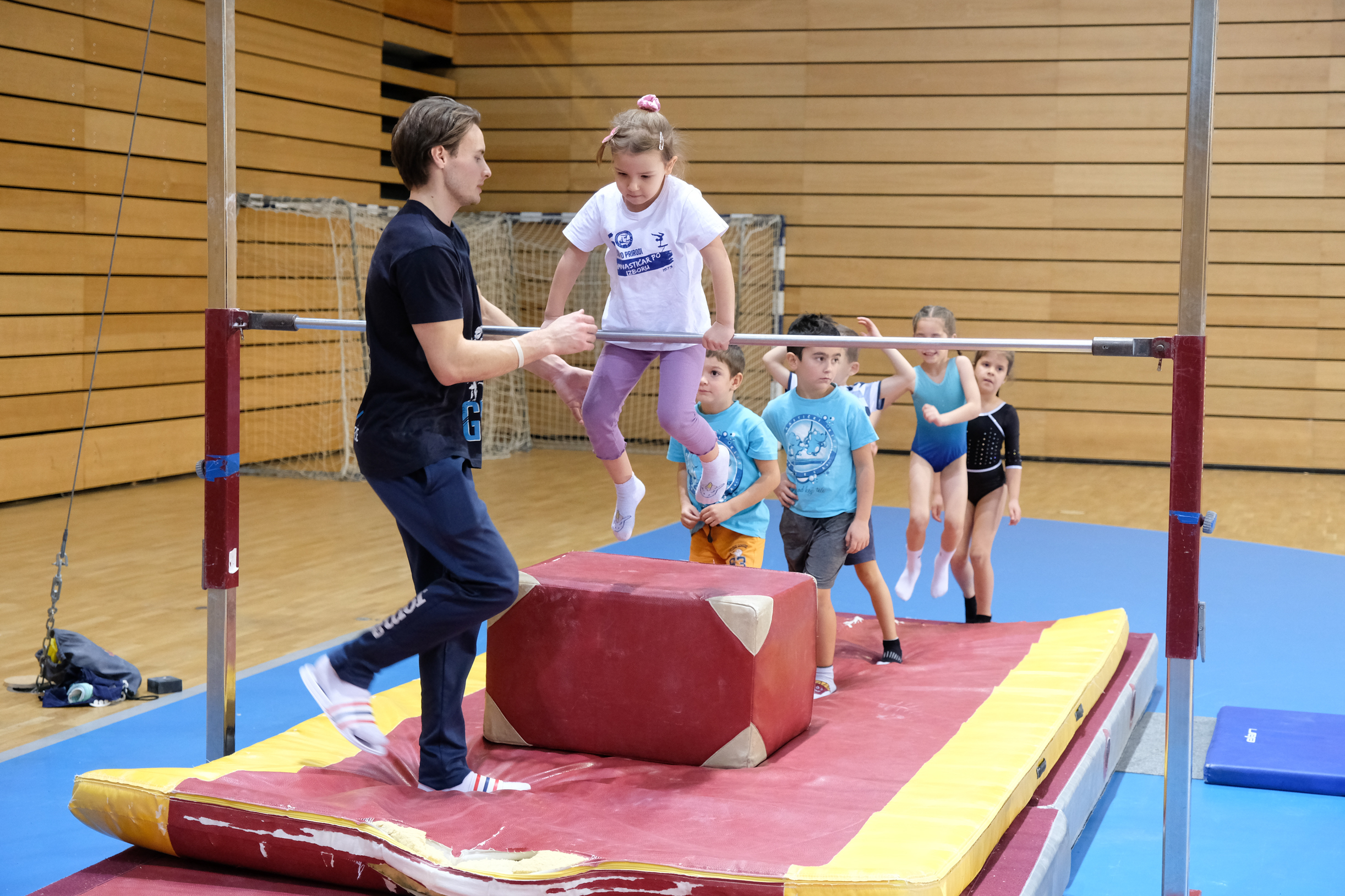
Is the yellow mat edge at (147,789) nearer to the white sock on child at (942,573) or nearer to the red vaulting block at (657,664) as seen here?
the red vaulting block at (657,664)

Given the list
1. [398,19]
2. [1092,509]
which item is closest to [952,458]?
[1092,509]

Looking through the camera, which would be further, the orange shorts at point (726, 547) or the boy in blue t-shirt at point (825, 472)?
the orange shorts at point (726, 547)

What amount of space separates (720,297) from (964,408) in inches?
71.5

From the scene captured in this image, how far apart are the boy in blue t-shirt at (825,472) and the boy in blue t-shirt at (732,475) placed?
0.10 m

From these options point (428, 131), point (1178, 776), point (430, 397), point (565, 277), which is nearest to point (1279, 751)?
point (1178, 776)

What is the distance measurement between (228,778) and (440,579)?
26.0 inches

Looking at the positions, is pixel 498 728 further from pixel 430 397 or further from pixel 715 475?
pixel 430 397

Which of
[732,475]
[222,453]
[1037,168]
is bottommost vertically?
[732,475]

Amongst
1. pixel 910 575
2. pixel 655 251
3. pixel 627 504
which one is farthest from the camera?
pixel 910 575

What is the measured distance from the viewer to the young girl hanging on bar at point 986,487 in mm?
4918

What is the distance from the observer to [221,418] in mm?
3256

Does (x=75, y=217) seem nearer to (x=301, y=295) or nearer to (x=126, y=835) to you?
(x=301, y=295)

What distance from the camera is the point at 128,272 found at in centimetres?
848

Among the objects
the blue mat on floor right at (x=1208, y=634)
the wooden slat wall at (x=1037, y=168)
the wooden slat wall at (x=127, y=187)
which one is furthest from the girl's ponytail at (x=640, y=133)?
the wooden slat wall at (x=1037, y=168)
